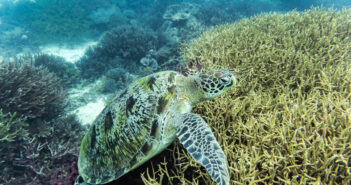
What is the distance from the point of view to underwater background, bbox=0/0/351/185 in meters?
1.35

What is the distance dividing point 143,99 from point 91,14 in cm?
1463

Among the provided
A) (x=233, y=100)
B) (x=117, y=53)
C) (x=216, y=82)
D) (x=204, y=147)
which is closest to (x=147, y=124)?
(x=204, y=147)

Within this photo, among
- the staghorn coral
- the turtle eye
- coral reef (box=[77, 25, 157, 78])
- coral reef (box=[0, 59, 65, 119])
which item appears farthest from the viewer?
coral reef (box=[77, 25, 157, 78])

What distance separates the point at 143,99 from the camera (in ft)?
5.74

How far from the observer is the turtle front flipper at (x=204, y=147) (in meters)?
1.11

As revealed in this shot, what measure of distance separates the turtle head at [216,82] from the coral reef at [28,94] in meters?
4.13

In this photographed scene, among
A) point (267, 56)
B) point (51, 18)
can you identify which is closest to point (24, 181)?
point (267, 56)

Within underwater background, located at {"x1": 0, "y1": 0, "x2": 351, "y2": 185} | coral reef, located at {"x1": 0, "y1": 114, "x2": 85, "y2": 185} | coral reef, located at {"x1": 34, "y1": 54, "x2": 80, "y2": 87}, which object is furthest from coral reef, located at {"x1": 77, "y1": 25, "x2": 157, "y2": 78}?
coral reef, located at {"x1": 0, "y1": 114, "x2": 85, "y2": 185}

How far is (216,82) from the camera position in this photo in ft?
5.67

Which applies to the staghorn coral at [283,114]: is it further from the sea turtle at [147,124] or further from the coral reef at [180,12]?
the coral reef at [180,12]

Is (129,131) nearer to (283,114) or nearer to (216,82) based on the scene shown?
(216,82)

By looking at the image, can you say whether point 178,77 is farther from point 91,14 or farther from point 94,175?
point 91,14

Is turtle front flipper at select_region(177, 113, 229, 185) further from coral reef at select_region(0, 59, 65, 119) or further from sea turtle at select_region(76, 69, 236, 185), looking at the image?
coral reef at select_region(0, 59, 65, 119)

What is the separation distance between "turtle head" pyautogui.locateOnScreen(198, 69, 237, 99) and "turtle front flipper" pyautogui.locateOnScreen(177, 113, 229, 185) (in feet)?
1.25
